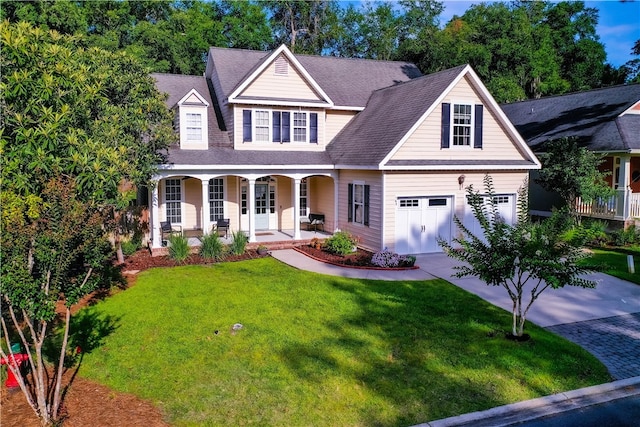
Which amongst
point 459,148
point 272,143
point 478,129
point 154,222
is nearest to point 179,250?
point 154,222

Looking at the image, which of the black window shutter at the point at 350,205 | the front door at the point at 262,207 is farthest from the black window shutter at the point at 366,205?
the front door at the point at 262,207

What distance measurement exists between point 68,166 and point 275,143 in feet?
49.0

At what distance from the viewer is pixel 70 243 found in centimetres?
721

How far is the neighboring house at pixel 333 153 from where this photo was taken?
61.4 ft

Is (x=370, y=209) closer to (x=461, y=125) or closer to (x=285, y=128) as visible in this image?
(x=461, y=125)

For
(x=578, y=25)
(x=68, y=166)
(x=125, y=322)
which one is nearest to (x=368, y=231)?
(x=125, y=322)

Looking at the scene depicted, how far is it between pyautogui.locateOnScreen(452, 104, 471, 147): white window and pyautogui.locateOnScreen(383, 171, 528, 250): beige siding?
1.19 m

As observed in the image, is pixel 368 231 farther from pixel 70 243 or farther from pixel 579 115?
pixel 579 115

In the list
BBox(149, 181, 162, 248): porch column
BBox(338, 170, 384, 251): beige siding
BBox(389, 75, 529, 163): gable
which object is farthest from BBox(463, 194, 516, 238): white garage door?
BBox(149, 181, 162, 248): porch column

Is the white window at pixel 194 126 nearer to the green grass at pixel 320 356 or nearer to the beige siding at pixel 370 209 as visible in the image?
the beige siding at pixel 370 209

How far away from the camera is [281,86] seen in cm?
2183

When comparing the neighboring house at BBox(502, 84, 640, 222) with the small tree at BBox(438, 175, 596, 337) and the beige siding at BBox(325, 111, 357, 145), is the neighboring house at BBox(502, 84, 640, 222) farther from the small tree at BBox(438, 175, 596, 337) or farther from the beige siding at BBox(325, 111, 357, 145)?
the small tree at BBox(438, 175, 596, 337)

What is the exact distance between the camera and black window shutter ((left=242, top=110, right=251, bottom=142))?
2142 centimetres

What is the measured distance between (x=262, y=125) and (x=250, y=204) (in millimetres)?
3810
